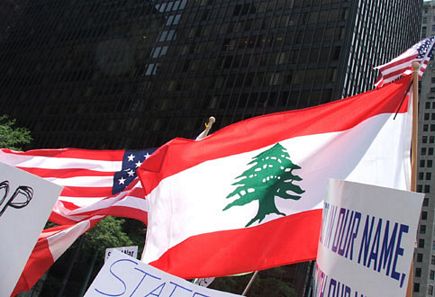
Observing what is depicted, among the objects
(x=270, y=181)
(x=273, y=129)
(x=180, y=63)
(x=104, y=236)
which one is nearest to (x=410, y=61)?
(x=273, y=129)

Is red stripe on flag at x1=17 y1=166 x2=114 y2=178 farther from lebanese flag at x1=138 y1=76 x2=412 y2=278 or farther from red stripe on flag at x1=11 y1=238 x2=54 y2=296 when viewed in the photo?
lebanese flag at x1=138 y1=76 x2=412 y2=278

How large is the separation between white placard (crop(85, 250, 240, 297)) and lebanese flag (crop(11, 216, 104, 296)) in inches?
142

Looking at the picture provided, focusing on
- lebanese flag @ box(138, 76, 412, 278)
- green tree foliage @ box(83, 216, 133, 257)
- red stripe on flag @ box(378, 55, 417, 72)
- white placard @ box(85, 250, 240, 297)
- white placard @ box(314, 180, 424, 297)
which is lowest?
white placard @ box(85, 250, 240, 297)

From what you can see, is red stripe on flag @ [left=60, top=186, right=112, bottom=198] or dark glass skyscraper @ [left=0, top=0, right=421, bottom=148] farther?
dark glass skyscraper @ [left=0, top=0, right=421, bottom=148]

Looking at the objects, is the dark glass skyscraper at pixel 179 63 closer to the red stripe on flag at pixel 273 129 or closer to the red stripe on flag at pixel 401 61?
the red stripe on flag at pixel 273 129

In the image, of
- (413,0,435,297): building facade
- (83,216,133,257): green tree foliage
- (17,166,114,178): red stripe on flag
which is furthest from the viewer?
(413,0,435,297): building facade

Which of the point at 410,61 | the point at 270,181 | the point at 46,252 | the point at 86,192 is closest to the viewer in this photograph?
the point at 410,61

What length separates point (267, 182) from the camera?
20.4 ft

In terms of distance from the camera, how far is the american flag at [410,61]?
219 inches

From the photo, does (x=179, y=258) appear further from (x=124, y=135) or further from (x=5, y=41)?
(x=5, y=41)

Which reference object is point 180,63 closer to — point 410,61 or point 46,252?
point 46,252

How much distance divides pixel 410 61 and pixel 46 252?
18.6 feet

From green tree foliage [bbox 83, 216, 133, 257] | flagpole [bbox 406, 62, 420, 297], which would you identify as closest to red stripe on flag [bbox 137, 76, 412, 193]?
flagpole [bbox 406, 62, 420, 297]

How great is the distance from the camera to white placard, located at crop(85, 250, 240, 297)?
4.36 meters
